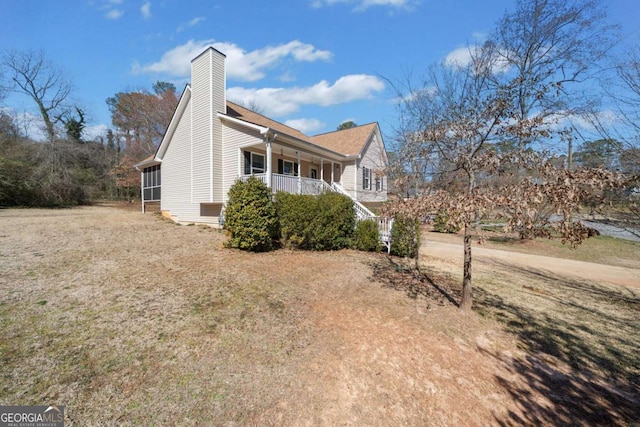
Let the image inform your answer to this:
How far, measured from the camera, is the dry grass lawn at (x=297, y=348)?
7.80ft

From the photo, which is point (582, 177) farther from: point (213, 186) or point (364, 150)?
point (364, 150)

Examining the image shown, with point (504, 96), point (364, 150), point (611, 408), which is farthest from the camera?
point (364, 150)

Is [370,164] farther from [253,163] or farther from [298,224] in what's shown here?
[298,224]

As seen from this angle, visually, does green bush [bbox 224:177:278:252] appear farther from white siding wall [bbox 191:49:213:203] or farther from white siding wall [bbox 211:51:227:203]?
white siding wall [bbox 191:49:213:203]

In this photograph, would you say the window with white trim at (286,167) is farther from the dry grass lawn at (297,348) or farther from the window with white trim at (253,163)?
the dry grass lawn at (297,348)

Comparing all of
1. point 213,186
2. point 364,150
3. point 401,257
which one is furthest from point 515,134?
point 364,150

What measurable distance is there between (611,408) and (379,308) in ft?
8.88

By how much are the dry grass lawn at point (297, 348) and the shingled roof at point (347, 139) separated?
40.4ft

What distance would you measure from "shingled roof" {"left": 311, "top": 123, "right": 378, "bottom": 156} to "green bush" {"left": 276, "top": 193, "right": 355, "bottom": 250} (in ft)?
28.3

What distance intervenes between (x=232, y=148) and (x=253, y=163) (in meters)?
1.11

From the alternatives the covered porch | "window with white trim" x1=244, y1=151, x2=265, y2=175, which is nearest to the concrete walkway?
the covered porch

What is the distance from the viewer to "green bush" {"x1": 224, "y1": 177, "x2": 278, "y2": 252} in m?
7.78

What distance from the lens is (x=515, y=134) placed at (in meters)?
4.17

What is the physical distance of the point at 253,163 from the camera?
11945mm
